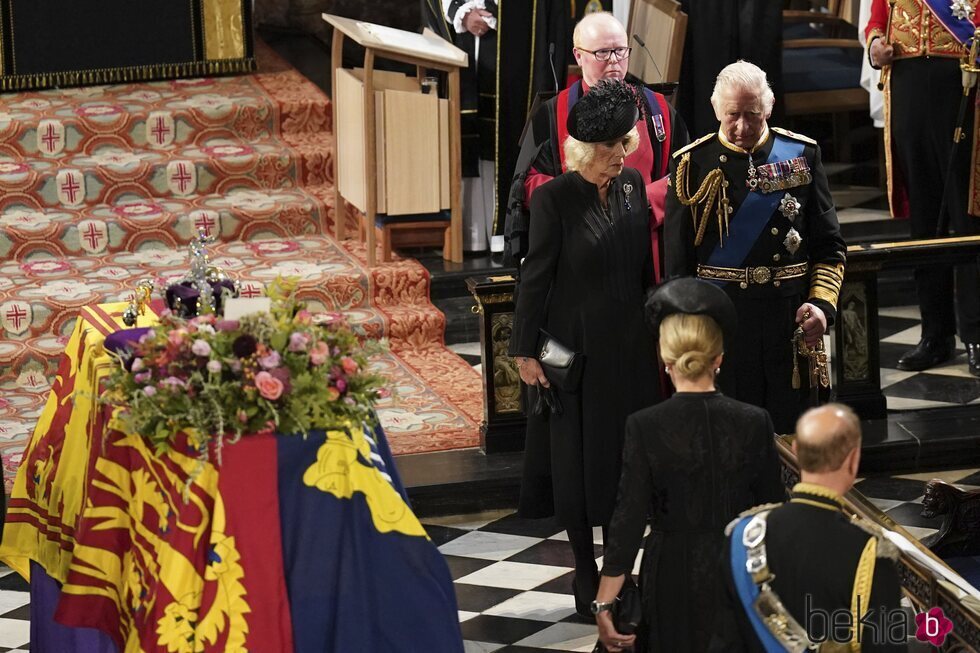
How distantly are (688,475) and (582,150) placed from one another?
1.46 m

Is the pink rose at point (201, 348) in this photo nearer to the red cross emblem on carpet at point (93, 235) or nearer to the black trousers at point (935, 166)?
the black trousers at point (935, 166)

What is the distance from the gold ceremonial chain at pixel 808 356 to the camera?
18.1 feet

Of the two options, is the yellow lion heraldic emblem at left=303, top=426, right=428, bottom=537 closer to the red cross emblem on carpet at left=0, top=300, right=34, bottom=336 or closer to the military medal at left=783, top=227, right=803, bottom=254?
the military medal at left=783, top=227, right=803, bottom=254

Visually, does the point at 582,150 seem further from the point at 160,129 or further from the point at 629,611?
the point at 160,129

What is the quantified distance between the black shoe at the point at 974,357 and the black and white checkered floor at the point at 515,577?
40.0 inches

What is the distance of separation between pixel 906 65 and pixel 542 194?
128 inches

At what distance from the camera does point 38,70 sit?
10297 millimetres

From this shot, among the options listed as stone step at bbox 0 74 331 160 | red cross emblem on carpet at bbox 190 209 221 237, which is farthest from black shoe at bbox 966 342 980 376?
stone step at bbox 0 74 331 160

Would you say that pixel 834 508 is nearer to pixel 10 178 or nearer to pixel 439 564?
pixel 439 564

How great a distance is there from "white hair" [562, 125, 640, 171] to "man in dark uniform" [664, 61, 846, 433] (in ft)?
1.26

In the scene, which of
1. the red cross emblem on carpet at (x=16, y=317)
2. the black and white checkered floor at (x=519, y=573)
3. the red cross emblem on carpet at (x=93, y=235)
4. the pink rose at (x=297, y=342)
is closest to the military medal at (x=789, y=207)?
the black and white checkered floor at (x=519, y=573)

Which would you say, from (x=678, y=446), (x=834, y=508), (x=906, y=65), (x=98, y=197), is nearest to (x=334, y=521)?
(x=678, y=446)

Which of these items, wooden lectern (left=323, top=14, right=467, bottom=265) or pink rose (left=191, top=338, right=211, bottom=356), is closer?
pink rose (left=191, top=338, right=211, bottom=356)

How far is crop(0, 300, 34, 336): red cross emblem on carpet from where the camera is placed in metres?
8.17
